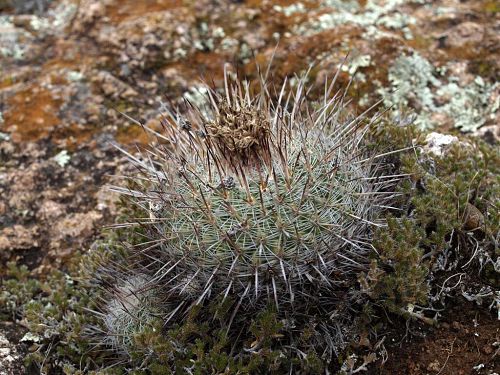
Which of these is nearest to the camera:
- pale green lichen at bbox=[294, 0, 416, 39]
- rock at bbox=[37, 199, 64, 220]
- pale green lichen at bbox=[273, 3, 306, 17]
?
rock at bbox=[37, 199, 64, 220]

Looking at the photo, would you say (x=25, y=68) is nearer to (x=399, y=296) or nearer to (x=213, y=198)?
(x=213, y=198)

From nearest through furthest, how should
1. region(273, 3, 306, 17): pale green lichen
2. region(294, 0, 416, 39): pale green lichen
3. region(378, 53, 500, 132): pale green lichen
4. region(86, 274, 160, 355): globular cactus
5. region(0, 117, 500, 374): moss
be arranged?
region(0, 117, 500, 374): moss
region(86, 274, 160, 355): globular cactus
region(378, 53, 500, 132): pale green lichen
region(294, 0, 416, 39): pale green lichen
region(273, 3, 306, 17): pale green lichen

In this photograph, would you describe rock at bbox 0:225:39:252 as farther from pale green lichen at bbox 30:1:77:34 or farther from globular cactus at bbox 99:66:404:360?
pale green lichen at bbox 30:1:77:34

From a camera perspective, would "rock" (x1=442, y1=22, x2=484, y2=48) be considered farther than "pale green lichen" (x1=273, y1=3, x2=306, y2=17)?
No

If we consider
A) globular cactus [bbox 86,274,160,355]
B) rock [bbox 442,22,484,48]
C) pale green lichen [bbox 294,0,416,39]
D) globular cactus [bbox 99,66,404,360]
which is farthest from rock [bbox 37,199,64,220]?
A: rock [bbox 442,22,484,48]

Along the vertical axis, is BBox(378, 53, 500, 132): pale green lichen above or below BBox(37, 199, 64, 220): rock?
above

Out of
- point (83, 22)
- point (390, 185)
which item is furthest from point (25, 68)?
point (390, 185)

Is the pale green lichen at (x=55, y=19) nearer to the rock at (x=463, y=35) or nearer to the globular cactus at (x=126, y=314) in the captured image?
the globular cactus at (x=126, y=314)

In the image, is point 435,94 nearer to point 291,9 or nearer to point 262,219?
point 291,9
